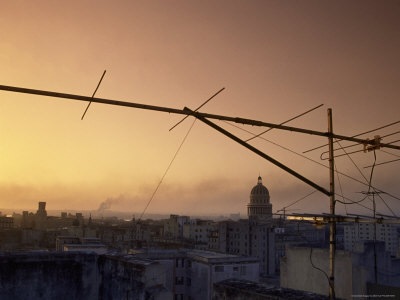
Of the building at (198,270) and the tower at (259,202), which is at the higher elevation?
the tower at (259,202)

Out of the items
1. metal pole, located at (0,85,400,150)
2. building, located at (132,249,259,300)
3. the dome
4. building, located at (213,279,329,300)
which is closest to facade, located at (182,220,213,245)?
the dome

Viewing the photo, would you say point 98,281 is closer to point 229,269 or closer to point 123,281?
point 123,281

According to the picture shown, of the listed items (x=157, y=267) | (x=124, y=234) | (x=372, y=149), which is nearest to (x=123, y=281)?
(x=157, y=267)

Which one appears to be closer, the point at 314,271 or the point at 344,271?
the point at 344,271

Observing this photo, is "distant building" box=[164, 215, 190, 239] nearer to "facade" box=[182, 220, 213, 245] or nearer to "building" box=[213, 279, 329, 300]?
"facade" box=[182, 220, 213, 245]

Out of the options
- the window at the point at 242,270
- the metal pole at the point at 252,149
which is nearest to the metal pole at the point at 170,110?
the metal pole at the point at 252,149

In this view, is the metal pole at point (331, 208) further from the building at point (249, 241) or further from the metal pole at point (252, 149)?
the building at point (249, 241)

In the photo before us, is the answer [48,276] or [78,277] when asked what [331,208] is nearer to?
[78,277]

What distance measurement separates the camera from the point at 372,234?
149375mm

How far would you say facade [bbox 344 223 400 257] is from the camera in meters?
139

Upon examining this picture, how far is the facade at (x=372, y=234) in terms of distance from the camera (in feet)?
455

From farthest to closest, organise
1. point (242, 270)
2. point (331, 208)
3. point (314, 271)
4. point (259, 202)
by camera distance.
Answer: point (259, 202) < point (242, 270) < point (314, 271) < point (331, 208)

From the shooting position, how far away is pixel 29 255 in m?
13.1

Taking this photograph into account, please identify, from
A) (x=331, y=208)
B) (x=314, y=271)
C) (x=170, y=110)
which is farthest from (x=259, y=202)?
(x=170, y=110)
